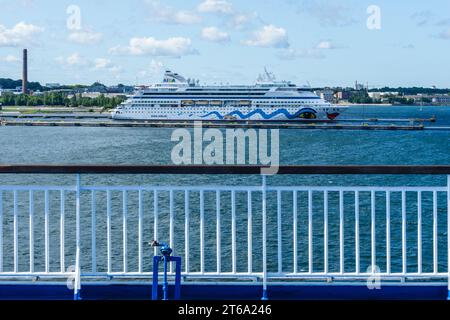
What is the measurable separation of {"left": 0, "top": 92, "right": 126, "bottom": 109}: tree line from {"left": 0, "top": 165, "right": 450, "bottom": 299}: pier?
189ft

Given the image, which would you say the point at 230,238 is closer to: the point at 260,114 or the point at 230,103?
the point at 260,114

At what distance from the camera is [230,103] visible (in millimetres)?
60375

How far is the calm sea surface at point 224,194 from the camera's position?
10523 millimetres

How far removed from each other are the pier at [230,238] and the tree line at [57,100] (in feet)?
189

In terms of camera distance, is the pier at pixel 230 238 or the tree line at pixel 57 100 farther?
the tree line at pixel 57 100

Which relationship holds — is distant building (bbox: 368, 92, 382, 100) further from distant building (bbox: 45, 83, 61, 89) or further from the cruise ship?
distant building (bbox: 45, 83, 61, 89)

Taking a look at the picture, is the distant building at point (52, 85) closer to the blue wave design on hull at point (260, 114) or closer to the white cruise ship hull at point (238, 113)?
the white cruise ship hull at point (238, 113)

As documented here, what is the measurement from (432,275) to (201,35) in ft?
178

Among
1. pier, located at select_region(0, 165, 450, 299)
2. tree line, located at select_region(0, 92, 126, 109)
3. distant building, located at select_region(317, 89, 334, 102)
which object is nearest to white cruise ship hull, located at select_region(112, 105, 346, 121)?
distant building, located at select_region(317, 89, 334, 102)

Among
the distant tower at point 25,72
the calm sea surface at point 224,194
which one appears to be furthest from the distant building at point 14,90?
the calm sea surface at point 224,194

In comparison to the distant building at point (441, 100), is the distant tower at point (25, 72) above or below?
above

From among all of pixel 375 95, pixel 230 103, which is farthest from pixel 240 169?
pixel 375 95

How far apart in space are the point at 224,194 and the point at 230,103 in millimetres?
42873
